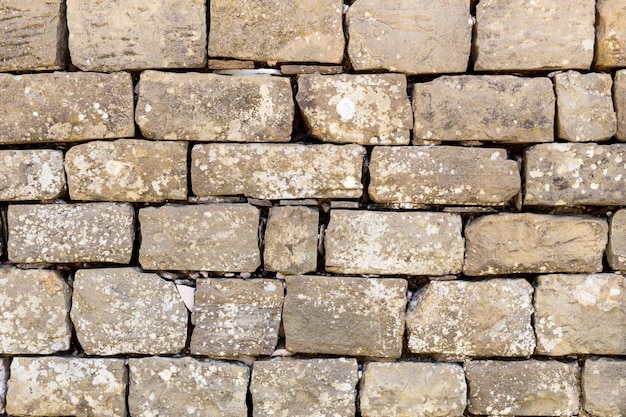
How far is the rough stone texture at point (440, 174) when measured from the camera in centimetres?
265

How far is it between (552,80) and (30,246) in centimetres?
264

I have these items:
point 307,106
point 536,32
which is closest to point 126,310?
point 307,106

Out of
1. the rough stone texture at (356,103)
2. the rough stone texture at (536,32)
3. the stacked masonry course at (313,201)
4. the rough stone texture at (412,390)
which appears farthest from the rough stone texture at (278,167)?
the rough stone texture at (412,390)

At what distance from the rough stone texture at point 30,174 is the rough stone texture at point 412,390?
1769 millimetres

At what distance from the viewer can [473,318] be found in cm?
269

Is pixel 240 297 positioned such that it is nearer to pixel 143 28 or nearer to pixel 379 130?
pixel 379 130

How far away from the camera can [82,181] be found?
2666mm

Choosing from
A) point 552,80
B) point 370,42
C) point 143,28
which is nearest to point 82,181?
point 143,28

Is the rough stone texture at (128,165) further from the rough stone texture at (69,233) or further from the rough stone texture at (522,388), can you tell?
the rough stone texture at (522,388)

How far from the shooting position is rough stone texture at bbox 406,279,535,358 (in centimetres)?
268

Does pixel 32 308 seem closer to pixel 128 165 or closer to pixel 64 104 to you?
pixel 128 165

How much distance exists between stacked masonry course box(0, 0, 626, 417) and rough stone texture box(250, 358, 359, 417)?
0.01m

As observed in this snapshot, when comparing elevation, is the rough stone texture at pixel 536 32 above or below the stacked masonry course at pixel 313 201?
above

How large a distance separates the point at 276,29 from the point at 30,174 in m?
1.37
